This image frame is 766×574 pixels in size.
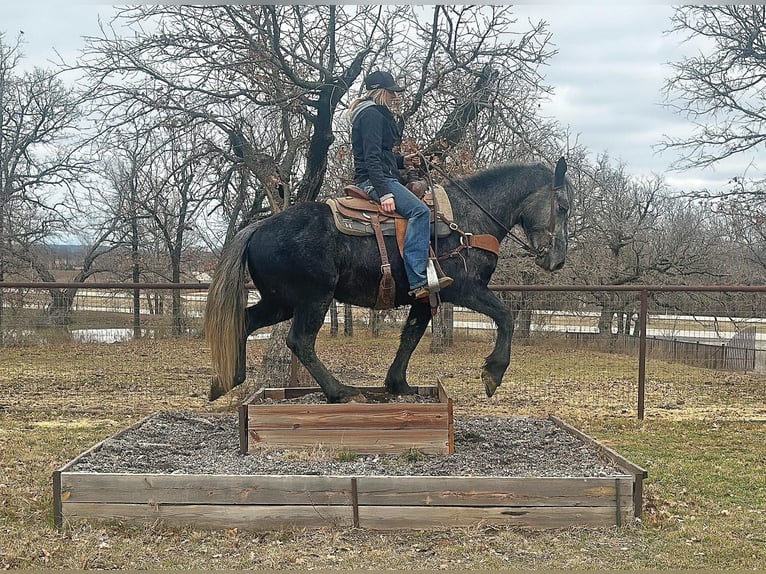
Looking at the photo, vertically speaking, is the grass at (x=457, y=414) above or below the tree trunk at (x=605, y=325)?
below

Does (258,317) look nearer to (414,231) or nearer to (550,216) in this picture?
(414,231)

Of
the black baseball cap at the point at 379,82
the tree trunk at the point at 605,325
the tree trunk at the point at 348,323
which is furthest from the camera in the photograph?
the tree trunk at the point at 348,323

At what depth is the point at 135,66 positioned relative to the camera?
7.77 meters

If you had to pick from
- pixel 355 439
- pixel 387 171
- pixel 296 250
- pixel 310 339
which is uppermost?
pixel 387 171

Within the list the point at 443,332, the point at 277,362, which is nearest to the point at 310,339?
the point at 277,362

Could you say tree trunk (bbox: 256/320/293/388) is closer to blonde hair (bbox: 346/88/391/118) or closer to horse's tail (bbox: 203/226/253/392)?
horse's tail (bbox: 203/226/253/392)

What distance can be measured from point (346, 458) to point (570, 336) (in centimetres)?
633

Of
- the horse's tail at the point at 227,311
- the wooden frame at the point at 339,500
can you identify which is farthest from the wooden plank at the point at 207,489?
the horse's tail at the point at 227,311

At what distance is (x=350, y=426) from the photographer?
16.0 ft

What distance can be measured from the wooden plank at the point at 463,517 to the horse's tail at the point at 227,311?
147 cm

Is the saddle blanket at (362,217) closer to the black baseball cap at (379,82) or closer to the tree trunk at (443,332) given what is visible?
the black baseball cap at (379,82)

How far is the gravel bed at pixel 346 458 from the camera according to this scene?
454 cm

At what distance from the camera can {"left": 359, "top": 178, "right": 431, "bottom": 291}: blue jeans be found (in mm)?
4773

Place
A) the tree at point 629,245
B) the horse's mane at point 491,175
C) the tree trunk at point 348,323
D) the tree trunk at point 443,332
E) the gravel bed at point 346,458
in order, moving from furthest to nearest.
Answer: the tree at point 629,245
the tree trunk at point 348,323
the tree trunk at point 443,332
the horse's mane at point 491,175
the gravel bed at point 346,458
